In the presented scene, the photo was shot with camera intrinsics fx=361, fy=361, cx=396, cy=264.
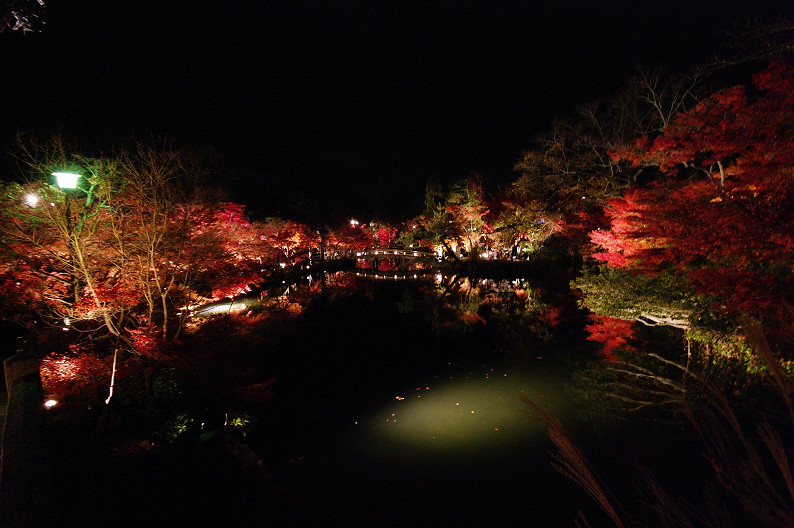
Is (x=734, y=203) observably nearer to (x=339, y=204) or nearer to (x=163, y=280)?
(x=163, y=280)

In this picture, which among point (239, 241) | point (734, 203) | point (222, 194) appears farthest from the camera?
point (222, 194)

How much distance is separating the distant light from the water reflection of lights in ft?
21.5

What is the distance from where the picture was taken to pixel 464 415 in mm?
7512

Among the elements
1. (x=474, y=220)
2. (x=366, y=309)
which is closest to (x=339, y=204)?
(x=474, y=220)

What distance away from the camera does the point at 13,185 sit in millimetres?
7098

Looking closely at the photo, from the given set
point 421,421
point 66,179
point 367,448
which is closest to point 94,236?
→ point 66,179

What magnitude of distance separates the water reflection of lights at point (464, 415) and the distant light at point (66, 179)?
655 centimetres

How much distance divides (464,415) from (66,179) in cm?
810

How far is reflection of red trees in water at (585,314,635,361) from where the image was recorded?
32.1ft

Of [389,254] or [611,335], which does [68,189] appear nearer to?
[611,335]

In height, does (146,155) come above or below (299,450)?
above

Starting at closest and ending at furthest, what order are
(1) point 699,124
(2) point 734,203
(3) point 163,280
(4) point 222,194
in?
1. (2) point 734,203
2. (3) point 163,280
3. (1) point 699,124
4. (4) point 222,194

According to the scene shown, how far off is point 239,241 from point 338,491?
10.5 m

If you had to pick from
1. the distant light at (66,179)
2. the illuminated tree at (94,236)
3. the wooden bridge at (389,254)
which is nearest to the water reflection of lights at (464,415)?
the illuminated tree at (94,236)
